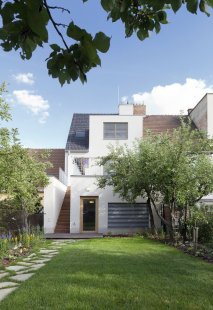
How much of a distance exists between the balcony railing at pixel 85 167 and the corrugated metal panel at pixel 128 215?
3.58 meters

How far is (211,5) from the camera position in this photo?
Result: 9.26 feet

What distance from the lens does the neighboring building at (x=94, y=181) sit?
23828mm

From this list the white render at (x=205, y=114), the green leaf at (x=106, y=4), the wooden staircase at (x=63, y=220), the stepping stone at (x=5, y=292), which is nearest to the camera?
the green leaf at (x=106, y=4)

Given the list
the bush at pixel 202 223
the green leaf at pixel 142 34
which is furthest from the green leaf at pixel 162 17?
the bush at pixel 202 223

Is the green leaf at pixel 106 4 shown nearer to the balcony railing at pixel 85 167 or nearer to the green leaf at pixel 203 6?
the green leaf at pixel 203 6

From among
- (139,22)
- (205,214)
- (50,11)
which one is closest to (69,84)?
(50,11)

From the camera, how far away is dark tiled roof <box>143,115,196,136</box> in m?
Answer: 32.3

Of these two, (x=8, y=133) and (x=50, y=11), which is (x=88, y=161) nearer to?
(x=8, y=133)

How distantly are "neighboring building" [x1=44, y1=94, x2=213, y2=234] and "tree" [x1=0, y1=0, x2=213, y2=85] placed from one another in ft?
67.4

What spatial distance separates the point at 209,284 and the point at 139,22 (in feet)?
19.2

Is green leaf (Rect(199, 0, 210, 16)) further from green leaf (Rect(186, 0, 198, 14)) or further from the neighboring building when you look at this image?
the neighboring building

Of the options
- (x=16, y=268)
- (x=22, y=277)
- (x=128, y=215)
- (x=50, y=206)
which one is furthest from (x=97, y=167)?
(x=22, y=277)

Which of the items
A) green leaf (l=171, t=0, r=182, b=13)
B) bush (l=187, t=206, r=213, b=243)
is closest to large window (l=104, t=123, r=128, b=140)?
bush (l=187, t=206, r=213, b=243)

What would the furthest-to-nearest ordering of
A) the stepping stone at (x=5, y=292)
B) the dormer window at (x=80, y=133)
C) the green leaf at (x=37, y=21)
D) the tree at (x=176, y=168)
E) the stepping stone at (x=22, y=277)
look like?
the dormer window at (x=80, y=133)
the tree at (x=176, y=168)
the stepping stone at (x=22, y=277)
the stepping stone at (x=5, y=292)
the green leaf at (x=37, y=21)
